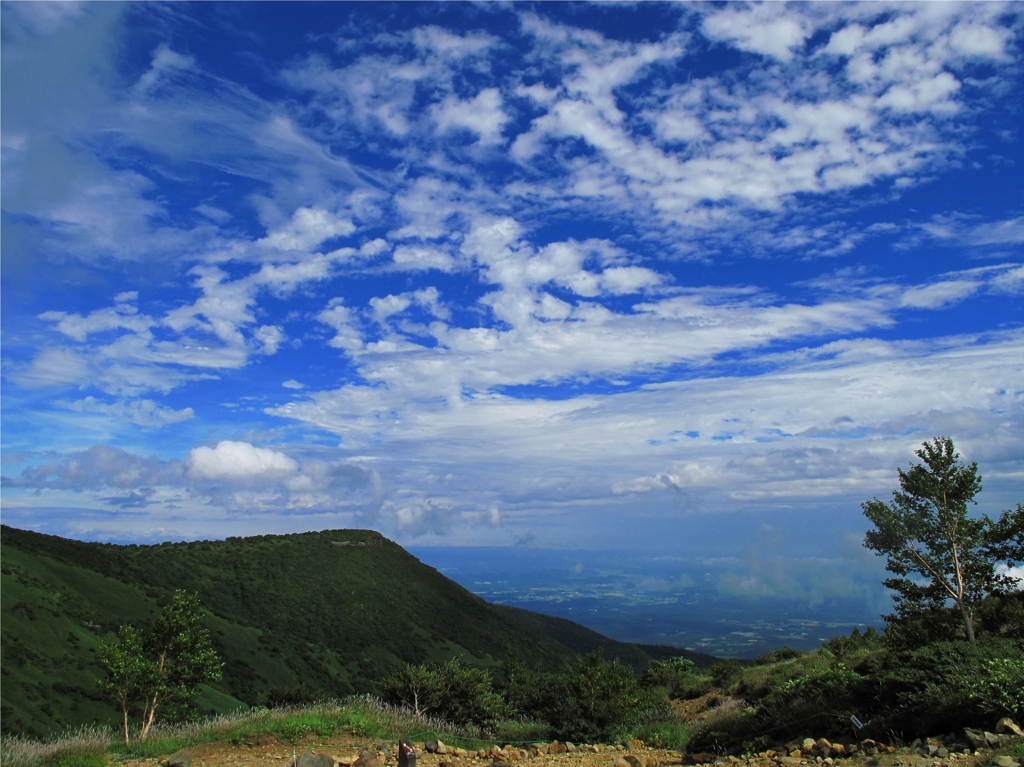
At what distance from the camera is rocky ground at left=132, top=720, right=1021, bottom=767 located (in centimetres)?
905

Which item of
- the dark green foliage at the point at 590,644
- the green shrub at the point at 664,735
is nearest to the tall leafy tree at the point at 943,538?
the green shrub at the point at 664,735

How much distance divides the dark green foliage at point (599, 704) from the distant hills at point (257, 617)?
1243 inches

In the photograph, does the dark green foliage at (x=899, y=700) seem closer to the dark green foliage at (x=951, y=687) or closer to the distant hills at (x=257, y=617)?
the dark green foliage at (x=951, y=687)

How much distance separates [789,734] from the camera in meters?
12.7

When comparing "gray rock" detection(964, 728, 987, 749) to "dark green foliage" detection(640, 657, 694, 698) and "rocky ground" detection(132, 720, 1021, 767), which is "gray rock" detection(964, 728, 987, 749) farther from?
"dark green foliage" detection(640, 657, 694, 698)

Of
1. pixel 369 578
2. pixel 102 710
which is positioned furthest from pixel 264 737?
pixel 369 578

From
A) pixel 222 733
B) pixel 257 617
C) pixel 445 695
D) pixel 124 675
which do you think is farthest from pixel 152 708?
pixel 257 617

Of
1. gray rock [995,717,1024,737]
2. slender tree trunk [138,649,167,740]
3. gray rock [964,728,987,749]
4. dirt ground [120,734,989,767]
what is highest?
gray rock [995,717,1024,737]

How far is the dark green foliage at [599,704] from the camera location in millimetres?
19234

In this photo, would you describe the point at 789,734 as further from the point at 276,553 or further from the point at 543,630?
the point at 543,630

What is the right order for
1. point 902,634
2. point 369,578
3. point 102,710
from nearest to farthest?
point 902,634
point 102,710
point 369,578

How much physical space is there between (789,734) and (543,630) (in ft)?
447

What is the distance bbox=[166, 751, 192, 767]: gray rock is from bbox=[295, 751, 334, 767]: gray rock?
2897mm

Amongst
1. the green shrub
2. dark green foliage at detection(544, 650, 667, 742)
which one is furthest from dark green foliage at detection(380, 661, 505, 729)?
the green shrub
